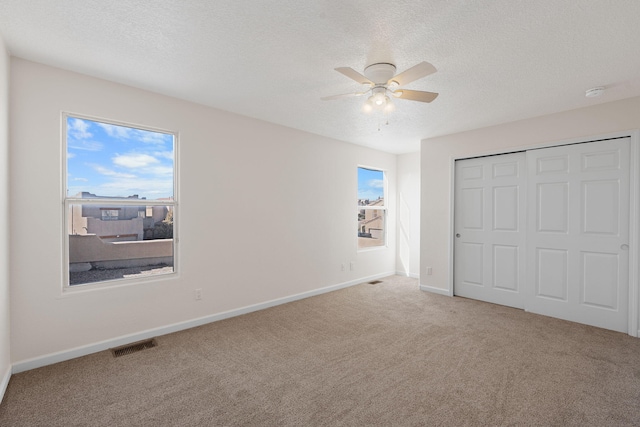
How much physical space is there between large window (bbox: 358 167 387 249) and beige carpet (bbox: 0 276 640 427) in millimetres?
2422

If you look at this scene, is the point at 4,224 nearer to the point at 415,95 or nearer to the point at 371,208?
the point at 415,95

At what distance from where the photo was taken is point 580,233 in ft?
11.7

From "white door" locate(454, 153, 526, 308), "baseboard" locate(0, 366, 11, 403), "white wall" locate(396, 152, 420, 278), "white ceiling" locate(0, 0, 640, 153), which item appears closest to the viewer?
"white ceiling" locate(0, 0, 640, 153)

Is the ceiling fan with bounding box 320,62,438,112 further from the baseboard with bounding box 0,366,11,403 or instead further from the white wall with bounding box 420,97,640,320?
the baseboard with bounding box 0,366,11,403

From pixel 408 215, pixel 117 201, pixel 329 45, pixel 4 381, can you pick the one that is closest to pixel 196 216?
pixel 117 201

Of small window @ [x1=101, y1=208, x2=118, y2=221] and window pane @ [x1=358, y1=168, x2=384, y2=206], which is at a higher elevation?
window pane @ [x1=358, y1=168, x2=384, y2=206]

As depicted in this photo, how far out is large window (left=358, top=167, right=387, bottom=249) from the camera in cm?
575

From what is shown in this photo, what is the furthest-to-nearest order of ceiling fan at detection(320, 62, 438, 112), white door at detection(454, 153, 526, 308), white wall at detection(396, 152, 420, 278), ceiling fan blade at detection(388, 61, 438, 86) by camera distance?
white wall at detection(396, 152, 420, 278) → white door at detection(454, 153, 526, 308) → ceiling fan at detection(320, 62, 438, 112) → ceiling fan blade at detection(388, 61, 438, 86)

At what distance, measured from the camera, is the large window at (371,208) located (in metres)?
5.75

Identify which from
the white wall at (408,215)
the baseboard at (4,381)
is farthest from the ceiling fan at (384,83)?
the white wall at (408,215)

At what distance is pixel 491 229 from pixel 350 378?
3159mm

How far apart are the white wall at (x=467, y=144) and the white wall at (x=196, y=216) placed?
1184 millimetres

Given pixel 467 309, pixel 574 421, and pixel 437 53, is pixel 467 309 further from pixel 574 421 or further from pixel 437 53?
pixel 437 53

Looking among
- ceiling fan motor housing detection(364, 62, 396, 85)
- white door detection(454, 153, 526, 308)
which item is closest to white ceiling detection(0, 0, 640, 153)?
ceiling fan motor housing detection(364, 62, 396, 85)
